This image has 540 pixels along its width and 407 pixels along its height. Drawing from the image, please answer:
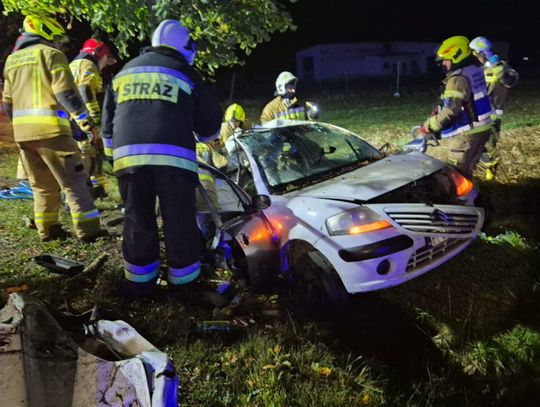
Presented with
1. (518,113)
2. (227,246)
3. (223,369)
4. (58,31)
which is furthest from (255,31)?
(518,113)

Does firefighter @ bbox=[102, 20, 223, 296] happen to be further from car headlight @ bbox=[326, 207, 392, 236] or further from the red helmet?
the red helmet

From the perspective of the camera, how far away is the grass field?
9.21 ft

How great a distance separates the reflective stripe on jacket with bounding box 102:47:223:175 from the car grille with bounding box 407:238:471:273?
1.73 metres

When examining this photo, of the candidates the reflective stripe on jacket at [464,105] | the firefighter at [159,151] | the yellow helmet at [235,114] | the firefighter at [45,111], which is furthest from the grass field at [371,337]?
the yellow helmet at [235,114]

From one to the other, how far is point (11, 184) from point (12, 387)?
690 cm

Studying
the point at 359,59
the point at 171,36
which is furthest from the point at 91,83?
the point at 359,59

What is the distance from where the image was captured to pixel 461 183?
413cm

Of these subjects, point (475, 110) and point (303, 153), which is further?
point (475, 110)

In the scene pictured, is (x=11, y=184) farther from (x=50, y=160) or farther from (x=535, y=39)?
(x=535, y=39)

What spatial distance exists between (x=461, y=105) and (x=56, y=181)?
450 cm

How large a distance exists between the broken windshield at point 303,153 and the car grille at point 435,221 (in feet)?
2.99

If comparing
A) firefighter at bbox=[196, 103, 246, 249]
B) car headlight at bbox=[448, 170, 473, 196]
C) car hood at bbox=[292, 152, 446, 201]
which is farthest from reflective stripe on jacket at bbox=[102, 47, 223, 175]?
car headlight at bbox=[448, 170, 473, 196]

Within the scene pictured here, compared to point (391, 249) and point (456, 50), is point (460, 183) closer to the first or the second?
point (391, 249)

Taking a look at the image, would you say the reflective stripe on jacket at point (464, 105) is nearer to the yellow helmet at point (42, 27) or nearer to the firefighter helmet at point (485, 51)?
the firefighter helmet at point (485, 51)
